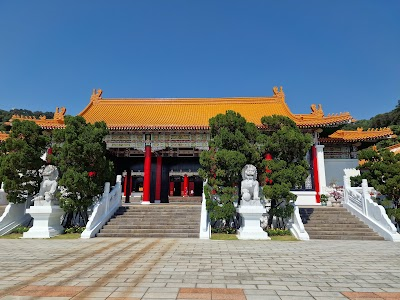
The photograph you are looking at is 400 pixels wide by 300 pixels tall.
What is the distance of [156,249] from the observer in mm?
6809

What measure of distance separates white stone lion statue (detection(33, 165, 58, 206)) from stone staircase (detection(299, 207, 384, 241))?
30.0 feet

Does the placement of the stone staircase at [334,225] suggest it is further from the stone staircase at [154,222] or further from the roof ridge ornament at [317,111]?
the roof ridge ornament at [317,111]

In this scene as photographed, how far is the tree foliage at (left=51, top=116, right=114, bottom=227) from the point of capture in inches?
391

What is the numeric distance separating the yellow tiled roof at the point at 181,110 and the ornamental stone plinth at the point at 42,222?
7322 millimetres

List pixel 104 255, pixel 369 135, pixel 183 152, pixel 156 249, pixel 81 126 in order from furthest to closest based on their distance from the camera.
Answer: pixel 183 152, pixel 369 135, pixel 81 126, pixel 156 249, pixel 104 255

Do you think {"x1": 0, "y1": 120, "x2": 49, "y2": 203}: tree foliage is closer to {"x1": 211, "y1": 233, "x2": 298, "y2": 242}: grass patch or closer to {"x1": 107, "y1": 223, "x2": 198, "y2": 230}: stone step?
{"x1": 107, "y1": 223, "x2": 198, "y2": 230}: stone step

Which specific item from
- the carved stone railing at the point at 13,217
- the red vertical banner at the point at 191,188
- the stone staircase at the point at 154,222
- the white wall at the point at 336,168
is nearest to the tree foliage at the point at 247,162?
the stone staircase at the point at 154,222

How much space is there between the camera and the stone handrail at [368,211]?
30.6 ft

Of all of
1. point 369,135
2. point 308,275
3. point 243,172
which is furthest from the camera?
point 369,135

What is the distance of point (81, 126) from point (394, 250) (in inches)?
424

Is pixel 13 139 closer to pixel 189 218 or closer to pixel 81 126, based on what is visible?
pixel 81 126

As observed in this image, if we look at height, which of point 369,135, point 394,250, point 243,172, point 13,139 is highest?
point 369,135

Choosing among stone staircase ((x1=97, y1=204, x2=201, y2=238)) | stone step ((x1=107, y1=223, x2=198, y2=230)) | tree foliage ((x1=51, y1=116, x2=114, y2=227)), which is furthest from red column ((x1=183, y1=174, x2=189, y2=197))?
stone step ((x1=107, y1=223, x2=198, y2=230))

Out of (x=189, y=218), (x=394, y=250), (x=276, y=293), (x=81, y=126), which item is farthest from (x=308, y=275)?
(x=81, y=126)
